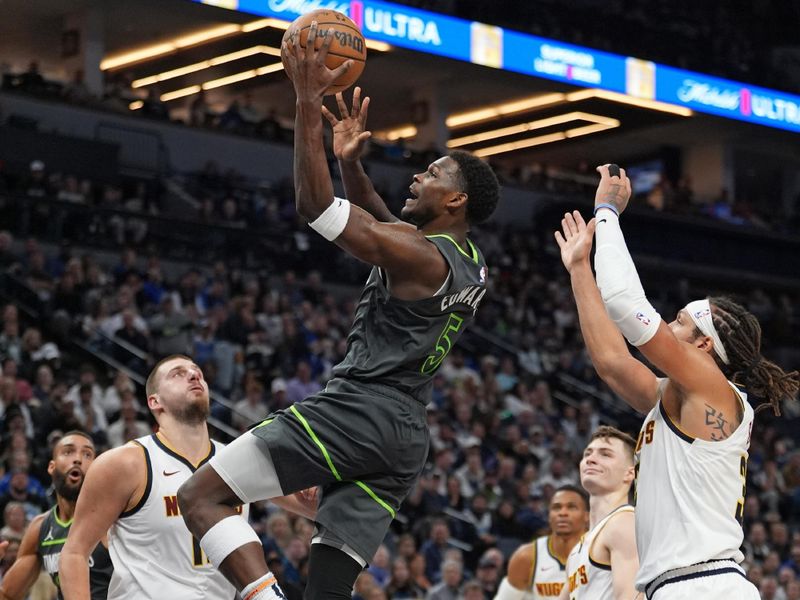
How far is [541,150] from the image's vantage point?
31016mm

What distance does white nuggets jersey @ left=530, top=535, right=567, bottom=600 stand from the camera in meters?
8.23

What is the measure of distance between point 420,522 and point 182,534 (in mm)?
8235

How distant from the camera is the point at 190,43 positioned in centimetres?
2420

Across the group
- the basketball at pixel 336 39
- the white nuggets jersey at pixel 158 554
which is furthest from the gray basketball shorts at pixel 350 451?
the white nuggets jersey at pixel 158 554

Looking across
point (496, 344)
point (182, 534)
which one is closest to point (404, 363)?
point (182, 534)

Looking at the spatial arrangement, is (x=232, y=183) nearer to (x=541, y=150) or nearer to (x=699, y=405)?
(x=541, y=150)

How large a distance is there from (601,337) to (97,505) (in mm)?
2370

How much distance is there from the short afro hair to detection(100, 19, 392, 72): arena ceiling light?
648 inches

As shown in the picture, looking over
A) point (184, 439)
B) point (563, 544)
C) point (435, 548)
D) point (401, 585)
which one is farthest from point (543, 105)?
point (184, 439)

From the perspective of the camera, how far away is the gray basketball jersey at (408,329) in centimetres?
487

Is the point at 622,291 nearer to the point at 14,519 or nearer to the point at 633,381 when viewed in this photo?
the point at 633,381

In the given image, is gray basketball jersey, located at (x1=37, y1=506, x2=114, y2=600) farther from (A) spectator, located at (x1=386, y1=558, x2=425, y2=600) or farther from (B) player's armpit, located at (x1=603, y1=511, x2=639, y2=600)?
(A) spectator, located at (x1=386, y1=558, x2=425, y2=600)

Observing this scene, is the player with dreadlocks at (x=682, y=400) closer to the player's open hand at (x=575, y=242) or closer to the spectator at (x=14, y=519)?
the player's open hand at (x=575, y=242)

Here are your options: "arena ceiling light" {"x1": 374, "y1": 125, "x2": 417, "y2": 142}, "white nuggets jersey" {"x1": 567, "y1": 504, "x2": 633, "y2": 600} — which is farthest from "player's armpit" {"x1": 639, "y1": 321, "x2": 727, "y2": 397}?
"arena ceiling light" {"x1": 374, "y1": 125, "x2": 417, "y2": 142}
